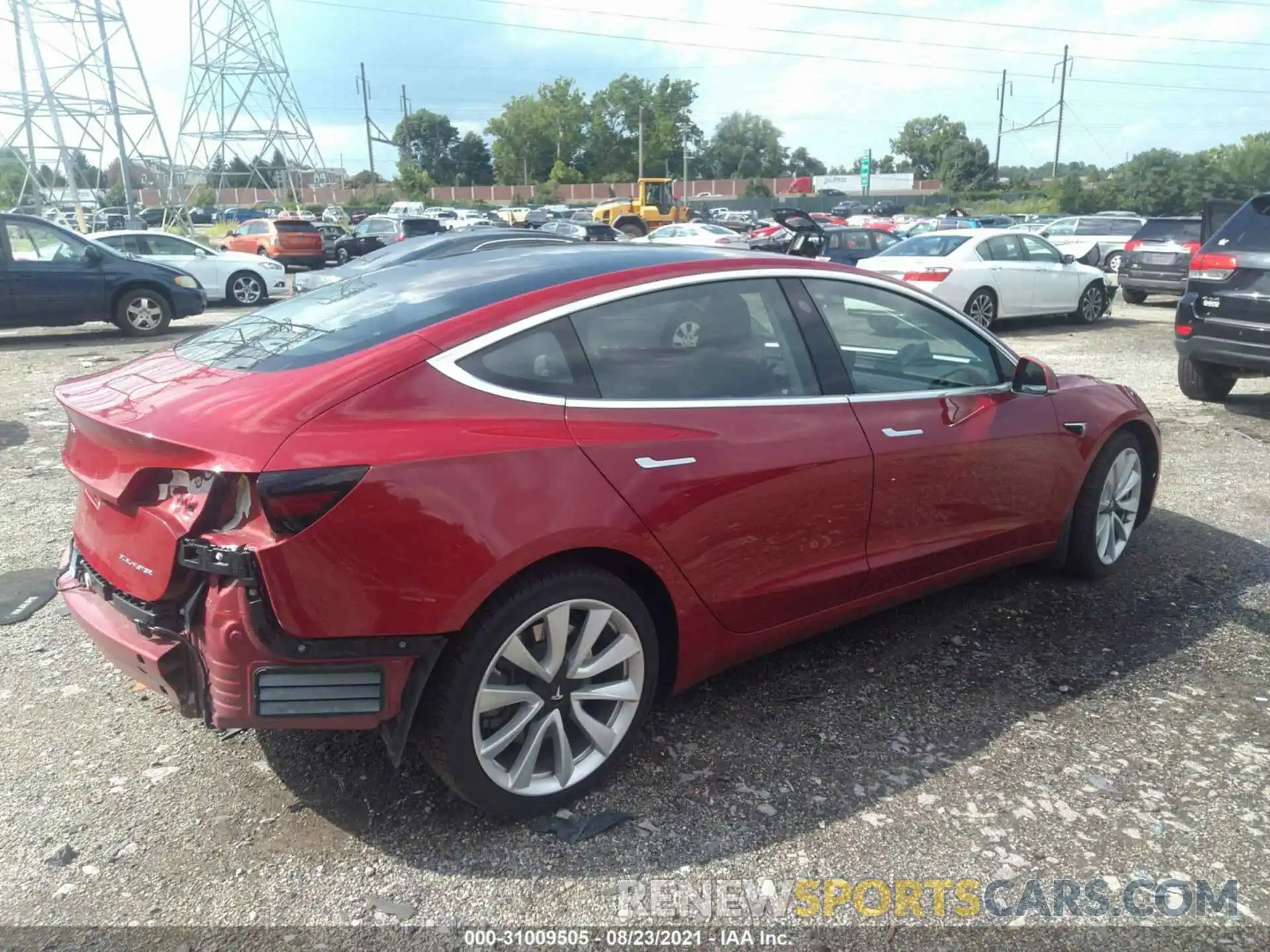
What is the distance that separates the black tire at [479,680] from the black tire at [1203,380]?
7800 mm

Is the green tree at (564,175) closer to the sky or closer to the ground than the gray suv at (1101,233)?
closer to the sky

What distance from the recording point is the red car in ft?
8.13

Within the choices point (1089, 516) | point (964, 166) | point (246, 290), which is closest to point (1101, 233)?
point (246, 290)

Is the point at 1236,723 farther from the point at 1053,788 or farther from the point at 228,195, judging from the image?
the point at 228,195

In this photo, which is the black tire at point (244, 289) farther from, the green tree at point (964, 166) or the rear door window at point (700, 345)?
the green tree at point (964, 166)

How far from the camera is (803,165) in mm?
133750

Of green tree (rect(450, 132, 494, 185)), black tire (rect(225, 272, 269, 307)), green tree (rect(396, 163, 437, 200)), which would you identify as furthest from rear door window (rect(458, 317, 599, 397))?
green tree (rect(450, 132, 494, 185))

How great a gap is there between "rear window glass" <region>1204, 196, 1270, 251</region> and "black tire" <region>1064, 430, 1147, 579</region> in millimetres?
4172

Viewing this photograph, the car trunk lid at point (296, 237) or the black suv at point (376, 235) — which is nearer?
the car trunk lid at point (296, 237)

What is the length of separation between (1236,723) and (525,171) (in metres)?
109

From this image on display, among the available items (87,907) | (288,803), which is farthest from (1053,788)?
(87,907)

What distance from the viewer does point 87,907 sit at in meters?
2.52

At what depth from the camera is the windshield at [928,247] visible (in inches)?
541

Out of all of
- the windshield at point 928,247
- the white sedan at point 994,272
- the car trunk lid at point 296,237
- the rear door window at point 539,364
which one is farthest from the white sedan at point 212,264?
the rear door window at point 539,364
